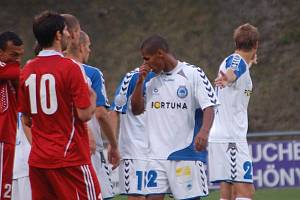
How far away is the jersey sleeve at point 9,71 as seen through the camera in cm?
930

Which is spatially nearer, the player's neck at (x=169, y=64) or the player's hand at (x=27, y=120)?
the player's hand at (x=27, y=120)

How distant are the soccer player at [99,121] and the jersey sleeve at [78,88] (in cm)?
141

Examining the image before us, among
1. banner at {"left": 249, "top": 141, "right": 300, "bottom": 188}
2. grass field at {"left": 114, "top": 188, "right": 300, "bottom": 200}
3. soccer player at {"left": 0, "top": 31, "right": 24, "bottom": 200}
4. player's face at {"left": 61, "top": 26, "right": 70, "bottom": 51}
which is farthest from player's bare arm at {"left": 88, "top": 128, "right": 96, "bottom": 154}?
banner at {"left": 249, "top": 141, "right": 300, "bottom": 188}

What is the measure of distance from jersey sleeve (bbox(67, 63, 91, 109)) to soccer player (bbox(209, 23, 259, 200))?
11.8 feet

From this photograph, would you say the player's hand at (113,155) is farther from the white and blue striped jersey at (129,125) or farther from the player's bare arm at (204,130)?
the player's bare arm at (204,130)

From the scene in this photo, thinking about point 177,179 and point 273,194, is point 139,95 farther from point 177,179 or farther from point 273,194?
point 273,194

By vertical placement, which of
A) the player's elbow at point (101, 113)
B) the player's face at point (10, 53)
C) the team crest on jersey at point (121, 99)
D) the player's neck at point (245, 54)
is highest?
the player's neck at point (245, 54)

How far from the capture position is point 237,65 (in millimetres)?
10820

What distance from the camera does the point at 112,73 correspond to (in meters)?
27.5

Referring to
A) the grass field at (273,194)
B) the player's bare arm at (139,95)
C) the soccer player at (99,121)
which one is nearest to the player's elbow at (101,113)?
the soccer player at (99,121)

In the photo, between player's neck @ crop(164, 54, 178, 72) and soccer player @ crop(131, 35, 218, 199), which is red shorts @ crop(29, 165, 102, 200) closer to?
soccer player @ crop(131, 35, 218, 199)

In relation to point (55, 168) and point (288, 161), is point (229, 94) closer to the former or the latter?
point (55, 168)

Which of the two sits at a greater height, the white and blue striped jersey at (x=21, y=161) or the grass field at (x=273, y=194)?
the white and blue striped jersey at (x=21, y=161)

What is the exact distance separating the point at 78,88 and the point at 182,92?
199 centimetres
